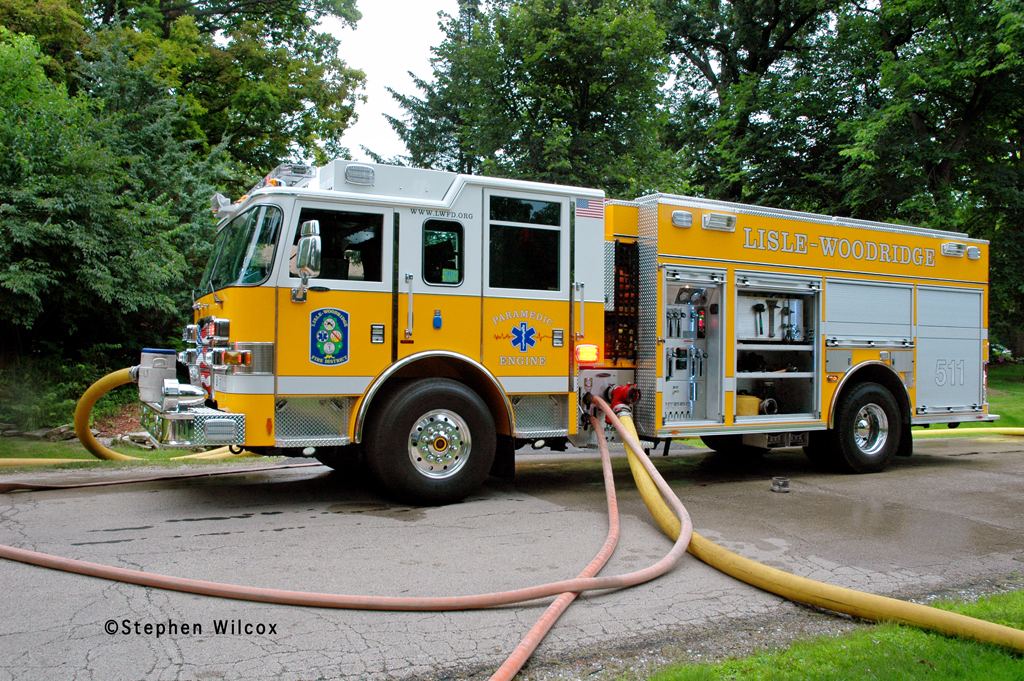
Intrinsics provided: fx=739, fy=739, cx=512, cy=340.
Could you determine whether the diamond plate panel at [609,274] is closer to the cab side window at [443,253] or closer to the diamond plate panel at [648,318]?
the diamond plate panel at [648,318]

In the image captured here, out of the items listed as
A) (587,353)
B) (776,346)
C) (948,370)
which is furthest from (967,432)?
(587,353)

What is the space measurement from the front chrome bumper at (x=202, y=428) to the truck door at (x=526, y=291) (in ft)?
7.27

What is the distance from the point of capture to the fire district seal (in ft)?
20.1

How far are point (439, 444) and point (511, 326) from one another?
1.29 meters

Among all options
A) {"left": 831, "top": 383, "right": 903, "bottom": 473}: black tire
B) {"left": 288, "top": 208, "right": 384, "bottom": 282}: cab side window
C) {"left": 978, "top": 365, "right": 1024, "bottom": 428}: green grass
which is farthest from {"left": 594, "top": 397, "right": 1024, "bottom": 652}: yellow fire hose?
{"left": 978, "top": 365, "right": 1024, "bottom": 428}: green grass

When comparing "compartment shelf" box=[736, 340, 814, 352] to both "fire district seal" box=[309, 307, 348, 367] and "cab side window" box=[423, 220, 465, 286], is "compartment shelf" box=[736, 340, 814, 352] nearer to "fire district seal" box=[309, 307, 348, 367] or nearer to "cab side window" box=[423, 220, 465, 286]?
"cab side window" box=[423, 220, 465, 286]

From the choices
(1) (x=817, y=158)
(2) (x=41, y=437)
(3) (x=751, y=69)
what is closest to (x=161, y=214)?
(2) (x=41, y=437)

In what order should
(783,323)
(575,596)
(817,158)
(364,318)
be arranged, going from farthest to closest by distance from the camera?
1. (817,158)
2. (783,323)
3. (364,318)
4. (575,596)

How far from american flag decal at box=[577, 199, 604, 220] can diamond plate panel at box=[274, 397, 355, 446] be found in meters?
2.85

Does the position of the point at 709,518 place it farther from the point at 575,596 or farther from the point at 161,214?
the point at 161,214

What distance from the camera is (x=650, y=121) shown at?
52.0 ft

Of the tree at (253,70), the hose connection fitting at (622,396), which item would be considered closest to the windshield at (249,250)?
the hose connection fitting at (622,396)

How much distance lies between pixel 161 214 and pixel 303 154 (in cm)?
1230

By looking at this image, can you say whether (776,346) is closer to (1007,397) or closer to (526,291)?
(526,291)
